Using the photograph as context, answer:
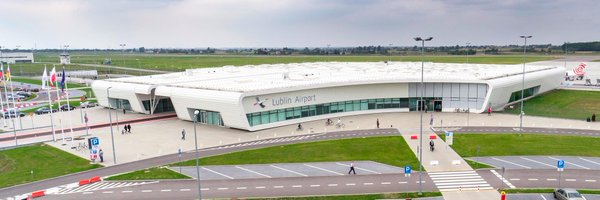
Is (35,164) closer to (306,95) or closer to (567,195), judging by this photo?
(306,95)

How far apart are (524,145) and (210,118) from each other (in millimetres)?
40234

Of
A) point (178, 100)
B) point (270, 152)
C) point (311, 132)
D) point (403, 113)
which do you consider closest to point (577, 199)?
point (270, 152)

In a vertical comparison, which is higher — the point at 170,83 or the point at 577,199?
the point at 170,83

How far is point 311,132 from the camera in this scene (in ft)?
188

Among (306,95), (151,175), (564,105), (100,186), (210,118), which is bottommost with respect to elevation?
(564,105)

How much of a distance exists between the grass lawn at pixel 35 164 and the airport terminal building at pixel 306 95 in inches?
723

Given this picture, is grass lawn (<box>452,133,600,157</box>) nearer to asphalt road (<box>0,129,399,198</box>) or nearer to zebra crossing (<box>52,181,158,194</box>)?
asphalt road (<box>0,129,399,198</box>)

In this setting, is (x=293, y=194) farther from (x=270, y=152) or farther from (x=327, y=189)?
(x=270, y=152)

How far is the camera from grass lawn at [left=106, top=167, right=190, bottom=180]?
124 feet

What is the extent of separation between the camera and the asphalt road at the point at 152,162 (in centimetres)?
3629

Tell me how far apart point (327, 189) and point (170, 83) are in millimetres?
44537

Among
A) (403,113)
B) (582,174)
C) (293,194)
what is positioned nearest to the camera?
(293,194)

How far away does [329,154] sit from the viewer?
147 ft

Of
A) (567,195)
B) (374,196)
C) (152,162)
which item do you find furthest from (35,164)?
(567,195)
